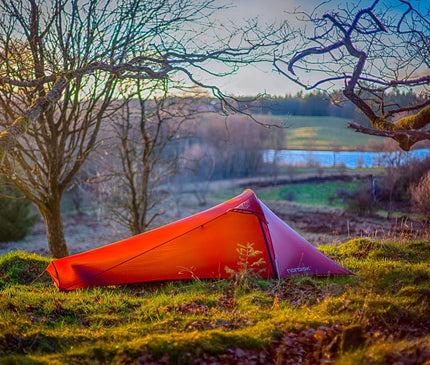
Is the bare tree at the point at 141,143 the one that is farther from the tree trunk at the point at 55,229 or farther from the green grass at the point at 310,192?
the green grass at the point at 310,192

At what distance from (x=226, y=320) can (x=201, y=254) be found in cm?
204

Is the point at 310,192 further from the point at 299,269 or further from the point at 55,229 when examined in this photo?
the point at 299,269

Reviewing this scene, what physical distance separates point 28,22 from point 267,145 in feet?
93.2

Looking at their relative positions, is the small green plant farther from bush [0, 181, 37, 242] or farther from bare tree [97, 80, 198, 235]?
bush [0, 181, 37, 242]

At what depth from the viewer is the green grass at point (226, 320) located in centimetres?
279

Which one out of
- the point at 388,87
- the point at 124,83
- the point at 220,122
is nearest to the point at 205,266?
the point at 388,87

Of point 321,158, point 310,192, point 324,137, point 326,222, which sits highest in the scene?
point 324,137

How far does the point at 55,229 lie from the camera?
293 inches

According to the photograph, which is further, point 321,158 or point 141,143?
point 321,158

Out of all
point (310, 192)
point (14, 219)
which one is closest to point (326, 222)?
point (310, 192)

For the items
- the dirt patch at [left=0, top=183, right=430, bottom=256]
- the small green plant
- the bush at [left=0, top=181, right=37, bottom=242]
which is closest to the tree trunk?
the small green plant

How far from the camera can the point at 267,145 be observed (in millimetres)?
33906

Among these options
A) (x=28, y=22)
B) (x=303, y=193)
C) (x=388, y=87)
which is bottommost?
(x=303, y=193)

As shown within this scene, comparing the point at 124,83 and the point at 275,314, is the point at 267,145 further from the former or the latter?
the point at 275,314
